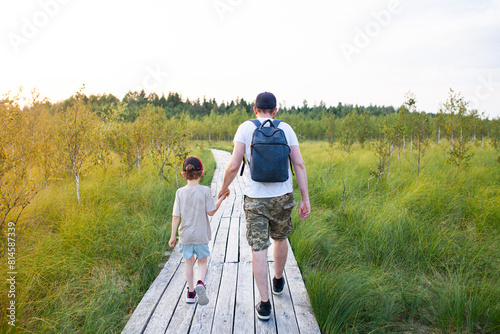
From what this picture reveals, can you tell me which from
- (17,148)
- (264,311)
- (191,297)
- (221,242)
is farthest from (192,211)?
(17,148)

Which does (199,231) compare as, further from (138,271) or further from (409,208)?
(409,208)

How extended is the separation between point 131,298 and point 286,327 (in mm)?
1691

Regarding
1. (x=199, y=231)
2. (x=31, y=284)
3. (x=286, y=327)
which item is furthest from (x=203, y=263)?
(x=31, y=284)

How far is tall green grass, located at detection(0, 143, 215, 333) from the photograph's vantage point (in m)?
2.55

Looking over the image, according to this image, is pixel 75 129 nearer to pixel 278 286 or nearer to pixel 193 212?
pixel 193 212

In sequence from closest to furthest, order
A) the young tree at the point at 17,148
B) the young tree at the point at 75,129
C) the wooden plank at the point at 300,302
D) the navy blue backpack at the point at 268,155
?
the navy blue backpack at the point at 268,155 < the wooden plank at the point at 300,302 < the young tree at the point at 17,148 < the young tree at the point at 75,129

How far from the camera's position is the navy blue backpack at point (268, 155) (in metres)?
2.22

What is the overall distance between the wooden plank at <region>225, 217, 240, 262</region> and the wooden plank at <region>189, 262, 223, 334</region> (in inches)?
13.5

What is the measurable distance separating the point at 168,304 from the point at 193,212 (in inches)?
37.1

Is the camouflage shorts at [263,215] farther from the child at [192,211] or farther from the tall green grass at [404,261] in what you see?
the tall green grass at [404,261]

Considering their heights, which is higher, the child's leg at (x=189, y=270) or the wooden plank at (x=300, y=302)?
the child's leg at (x=189, y=270)

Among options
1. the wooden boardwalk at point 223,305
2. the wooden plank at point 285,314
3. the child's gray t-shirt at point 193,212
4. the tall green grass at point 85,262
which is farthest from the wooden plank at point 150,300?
the wooden plank at point 285,314

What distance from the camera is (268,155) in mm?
2217

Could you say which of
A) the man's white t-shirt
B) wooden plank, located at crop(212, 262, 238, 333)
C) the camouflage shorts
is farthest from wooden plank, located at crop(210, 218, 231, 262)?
the man's white t-shirt
